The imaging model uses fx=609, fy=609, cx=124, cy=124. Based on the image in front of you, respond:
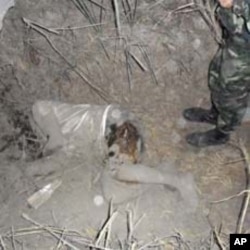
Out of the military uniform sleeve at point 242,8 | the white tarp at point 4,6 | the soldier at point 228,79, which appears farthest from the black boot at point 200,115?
the white tarp at point 4,6

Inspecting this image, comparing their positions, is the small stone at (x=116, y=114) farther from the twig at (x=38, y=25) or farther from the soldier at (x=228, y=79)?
→ the twig at (x=38, y=25)

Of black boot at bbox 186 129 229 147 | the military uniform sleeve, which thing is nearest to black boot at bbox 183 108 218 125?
black boot at bbox 186 129 229 147

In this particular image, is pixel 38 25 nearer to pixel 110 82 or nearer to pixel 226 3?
pixel 110 82

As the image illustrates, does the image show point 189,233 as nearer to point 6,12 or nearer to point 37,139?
point 37,139

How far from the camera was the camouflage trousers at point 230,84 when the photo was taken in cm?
300

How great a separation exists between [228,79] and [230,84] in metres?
0.03

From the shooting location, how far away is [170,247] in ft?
9.13

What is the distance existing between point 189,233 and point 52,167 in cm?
80

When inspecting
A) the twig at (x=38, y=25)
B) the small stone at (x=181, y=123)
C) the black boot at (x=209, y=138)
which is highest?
the twig at (x=38, y=25)

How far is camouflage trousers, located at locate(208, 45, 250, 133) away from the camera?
3.00m

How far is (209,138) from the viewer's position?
340 cm

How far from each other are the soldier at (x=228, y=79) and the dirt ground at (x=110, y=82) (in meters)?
0.07

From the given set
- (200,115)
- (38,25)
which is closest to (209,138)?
(200,115)

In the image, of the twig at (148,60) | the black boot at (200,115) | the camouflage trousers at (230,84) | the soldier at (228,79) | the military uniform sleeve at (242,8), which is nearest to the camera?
the military uniform sleeve at (242,8)
